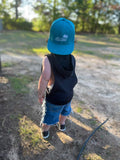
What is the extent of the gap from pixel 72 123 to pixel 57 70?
41.6 inches

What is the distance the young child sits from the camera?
145 cm

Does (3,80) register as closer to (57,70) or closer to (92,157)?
(57,70)

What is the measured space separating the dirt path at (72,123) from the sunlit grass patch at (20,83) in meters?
0.10

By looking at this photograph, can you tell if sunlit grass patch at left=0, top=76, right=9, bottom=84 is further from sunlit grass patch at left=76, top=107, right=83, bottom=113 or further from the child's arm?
the child's arm

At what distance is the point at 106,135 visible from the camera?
206cm

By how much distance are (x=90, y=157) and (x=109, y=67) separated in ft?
11.9

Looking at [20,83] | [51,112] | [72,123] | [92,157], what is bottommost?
[92,157]

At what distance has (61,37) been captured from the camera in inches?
56.6

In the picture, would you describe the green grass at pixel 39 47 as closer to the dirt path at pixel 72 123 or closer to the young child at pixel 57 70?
the dirt path at pixel 72 123

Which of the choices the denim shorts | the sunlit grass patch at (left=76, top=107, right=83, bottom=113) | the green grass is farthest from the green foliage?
the denim shorts

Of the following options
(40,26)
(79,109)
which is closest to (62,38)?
(79,109)

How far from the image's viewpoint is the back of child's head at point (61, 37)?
142 centimetres

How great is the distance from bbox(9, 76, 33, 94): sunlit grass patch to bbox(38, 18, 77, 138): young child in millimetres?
1372

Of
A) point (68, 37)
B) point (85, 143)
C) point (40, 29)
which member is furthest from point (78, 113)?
point (40, 29)
